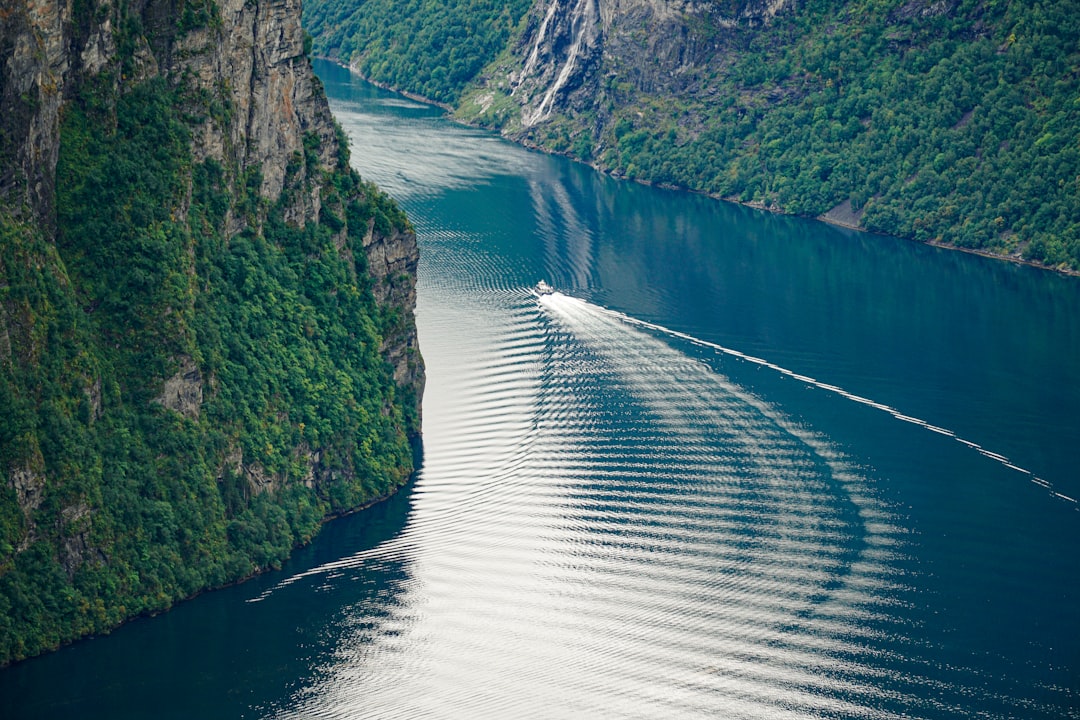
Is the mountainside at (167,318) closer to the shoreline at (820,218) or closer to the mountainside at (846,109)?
the shoreline at (820,218)

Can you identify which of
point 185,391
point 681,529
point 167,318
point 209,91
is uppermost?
point 209,91

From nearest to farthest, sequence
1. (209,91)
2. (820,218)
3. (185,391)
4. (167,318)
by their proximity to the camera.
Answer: (167,318)
(185,391)
(209,91)
(820,218)

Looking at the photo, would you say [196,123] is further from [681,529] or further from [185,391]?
[681,529]

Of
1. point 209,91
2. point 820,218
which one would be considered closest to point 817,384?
point 209,91

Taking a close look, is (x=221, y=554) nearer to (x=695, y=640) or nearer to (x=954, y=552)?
(x=695, y=640)

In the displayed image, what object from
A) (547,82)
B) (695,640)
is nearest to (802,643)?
(695,640)

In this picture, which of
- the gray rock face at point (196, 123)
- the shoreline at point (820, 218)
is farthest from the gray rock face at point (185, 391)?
the shoreline at point (820, 218)
